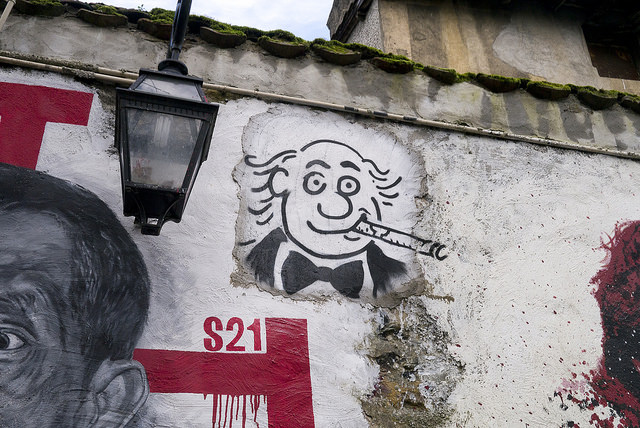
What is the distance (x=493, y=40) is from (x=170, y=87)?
4031 mm

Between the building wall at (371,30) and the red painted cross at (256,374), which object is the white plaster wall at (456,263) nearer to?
the red painted cross at (256,374)

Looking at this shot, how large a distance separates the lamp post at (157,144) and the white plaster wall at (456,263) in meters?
0.65

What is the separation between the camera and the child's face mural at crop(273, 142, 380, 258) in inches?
114

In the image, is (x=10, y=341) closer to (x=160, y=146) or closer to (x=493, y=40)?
(x=160, y=146)

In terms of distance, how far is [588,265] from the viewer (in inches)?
127

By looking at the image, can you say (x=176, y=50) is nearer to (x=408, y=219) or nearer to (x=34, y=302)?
(x=34, y=302)

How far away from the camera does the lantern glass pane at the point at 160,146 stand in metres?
1.97

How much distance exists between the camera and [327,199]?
3.02 m

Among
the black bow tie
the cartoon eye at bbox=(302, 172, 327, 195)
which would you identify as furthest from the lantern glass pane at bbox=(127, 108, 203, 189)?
the cartoon eye at bbox=(302, 172, 327, 195)

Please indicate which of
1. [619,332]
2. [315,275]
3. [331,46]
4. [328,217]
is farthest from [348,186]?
[619,332]

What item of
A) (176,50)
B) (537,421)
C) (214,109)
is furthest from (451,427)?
(176,50)

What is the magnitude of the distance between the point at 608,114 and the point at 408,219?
1.96m

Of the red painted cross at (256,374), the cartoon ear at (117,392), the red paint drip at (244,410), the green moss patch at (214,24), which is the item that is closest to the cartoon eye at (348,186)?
the red painted cross at (256,374)

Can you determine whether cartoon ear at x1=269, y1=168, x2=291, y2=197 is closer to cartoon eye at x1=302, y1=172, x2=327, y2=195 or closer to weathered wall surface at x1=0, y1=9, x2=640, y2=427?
weathered wall surface at x1=0, y1=9, x2=640, y2=427
